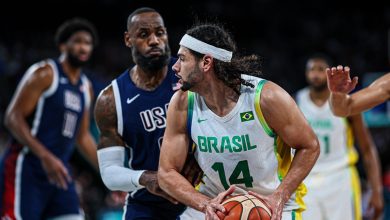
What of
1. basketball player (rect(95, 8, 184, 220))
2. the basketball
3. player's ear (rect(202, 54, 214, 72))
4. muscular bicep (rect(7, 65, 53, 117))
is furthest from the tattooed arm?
muscular bicep (rect(7, 65, 53, 117))

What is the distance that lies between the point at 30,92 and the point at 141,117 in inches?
85.2

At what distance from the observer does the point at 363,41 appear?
20203mm

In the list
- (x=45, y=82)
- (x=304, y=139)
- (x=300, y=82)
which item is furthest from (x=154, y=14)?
(x=300, y=82)

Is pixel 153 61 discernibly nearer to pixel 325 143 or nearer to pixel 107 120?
pixel 107 120

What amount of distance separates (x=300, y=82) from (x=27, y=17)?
808cm

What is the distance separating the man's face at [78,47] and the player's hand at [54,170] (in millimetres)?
1142

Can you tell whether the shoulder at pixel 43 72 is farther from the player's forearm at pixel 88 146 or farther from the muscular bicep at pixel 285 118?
the muscular bicep at pixel 285 118

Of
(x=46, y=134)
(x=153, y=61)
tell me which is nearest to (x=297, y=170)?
(x=153, y=61)

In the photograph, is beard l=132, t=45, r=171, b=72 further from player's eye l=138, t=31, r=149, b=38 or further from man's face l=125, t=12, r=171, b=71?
player's eye l=138, t=31, r=149, b=38

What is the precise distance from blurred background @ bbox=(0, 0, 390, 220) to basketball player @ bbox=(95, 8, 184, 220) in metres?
11.2

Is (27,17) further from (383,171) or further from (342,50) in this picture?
(383,171)

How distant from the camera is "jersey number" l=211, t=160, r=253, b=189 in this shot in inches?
183

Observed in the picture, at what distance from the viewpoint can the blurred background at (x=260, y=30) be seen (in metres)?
18.3

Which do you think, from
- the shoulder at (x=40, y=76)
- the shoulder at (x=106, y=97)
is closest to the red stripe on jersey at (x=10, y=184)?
the shoulder at (x=40, y=76)
